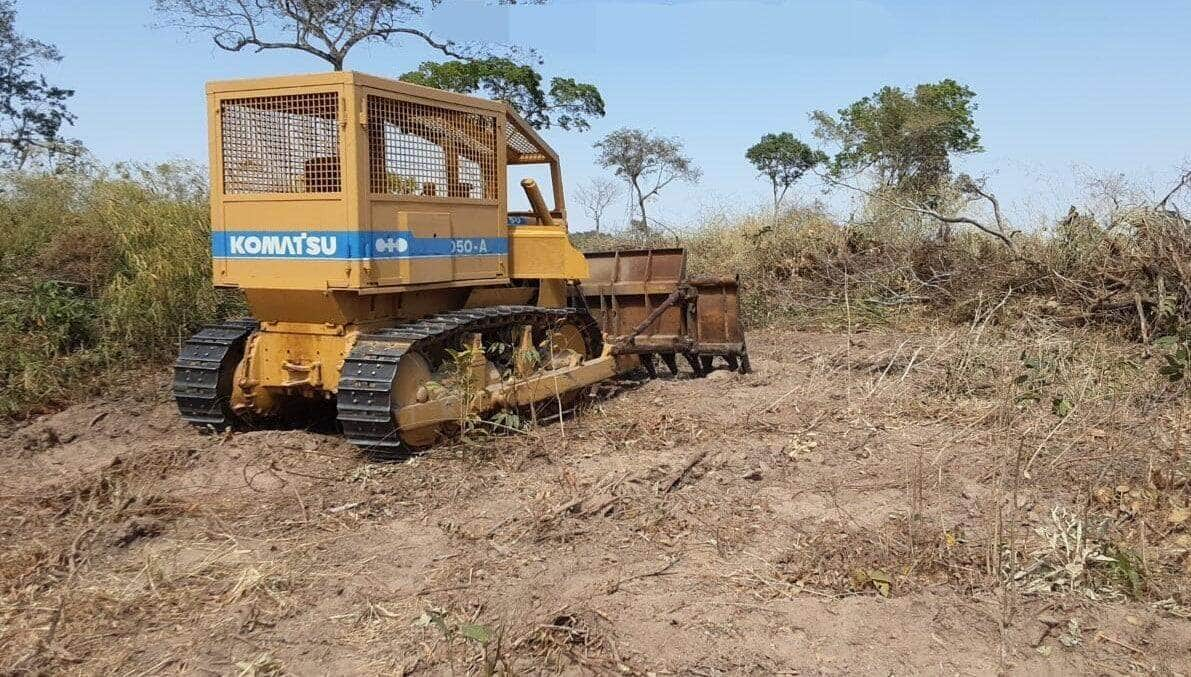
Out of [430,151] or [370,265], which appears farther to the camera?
[430,151]

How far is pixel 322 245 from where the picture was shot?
550 centimetres

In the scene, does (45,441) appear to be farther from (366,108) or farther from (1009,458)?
(1009,458)

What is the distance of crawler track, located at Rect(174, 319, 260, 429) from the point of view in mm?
6023

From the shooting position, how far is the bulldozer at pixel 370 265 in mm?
5449

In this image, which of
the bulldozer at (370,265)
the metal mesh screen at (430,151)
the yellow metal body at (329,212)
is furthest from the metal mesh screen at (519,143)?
the yellow metal body at (329,212)

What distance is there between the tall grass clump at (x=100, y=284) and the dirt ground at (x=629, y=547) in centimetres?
133

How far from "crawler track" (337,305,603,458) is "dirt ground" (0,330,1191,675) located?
23cm

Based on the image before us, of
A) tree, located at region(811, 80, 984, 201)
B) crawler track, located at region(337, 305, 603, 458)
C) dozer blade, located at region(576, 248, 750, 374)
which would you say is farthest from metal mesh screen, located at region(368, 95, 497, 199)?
tree, located at region(811, 80, 984, 201)

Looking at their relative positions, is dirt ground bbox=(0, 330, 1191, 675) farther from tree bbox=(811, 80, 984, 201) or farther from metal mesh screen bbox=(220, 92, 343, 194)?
tree bbox=(811, 80, 984, 201)

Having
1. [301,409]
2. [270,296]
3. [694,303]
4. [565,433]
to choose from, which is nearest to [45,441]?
[301,409]

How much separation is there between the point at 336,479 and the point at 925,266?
366 inches

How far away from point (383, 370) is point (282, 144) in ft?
5.07

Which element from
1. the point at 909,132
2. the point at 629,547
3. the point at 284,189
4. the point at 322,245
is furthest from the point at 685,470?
the point at 909,132

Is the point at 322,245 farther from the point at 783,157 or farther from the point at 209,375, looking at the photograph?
the point at 783,157
